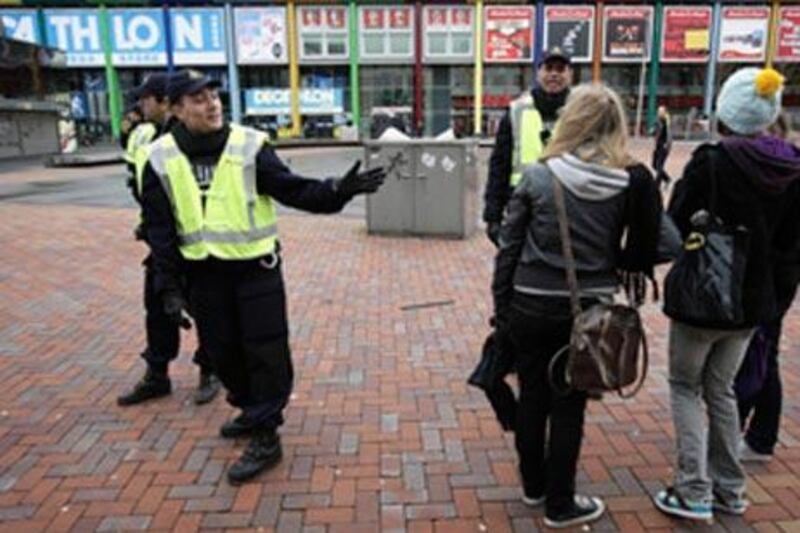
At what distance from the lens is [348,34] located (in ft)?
132

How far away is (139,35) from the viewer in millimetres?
39812

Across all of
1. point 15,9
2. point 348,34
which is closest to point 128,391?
point 348,34

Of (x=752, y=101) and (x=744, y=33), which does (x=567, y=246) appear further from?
(x=744, y=33)

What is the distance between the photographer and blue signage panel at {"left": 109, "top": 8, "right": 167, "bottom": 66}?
39750mm

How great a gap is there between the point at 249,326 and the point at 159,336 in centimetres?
125

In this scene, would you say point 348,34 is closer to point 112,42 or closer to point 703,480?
point 112,42

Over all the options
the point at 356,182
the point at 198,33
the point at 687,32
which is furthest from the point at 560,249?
the point at 687,32

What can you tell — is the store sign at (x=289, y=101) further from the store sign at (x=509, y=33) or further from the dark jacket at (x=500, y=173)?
the dark jacket at (x=500, y=173)

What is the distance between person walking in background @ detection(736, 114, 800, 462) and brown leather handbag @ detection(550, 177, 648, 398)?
690 mm

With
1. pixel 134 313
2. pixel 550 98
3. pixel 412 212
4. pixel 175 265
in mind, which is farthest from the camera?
pixel 412 212

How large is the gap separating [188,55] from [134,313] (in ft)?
123

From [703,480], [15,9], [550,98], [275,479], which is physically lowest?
[275,479]

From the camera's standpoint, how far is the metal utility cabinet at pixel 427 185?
8828 millimetres

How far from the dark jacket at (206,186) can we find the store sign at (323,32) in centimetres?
3892
